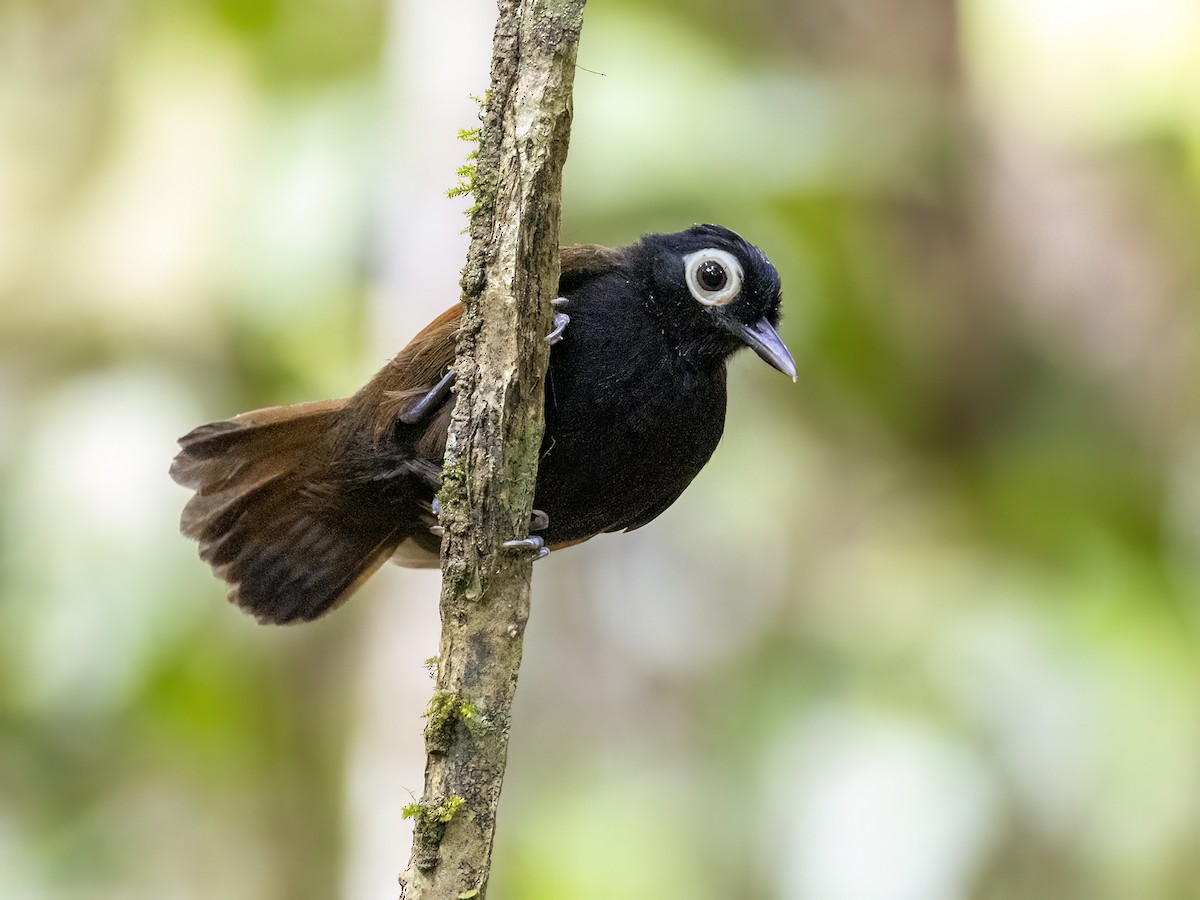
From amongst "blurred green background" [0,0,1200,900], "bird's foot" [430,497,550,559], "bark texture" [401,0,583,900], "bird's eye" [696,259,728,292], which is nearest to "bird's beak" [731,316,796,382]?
"bird's eye" [696,259,728,292]

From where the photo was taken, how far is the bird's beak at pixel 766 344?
3377mm

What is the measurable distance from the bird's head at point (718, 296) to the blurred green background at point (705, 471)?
182 centimetres

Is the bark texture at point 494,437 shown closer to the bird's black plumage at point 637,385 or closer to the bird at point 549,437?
the bird at point 549,437

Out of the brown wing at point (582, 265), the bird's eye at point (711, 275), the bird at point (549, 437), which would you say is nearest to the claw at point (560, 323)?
the bird at point (549, 437)

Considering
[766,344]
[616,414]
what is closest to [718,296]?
[766,344]

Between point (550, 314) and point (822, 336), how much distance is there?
12.0 ft

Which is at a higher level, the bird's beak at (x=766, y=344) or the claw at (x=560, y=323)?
the bird's beak at (x=766, y=344)

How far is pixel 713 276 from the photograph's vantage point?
11.2ft

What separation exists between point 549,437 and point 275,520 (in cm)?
105

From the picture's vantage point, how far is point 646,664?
730 centimetres

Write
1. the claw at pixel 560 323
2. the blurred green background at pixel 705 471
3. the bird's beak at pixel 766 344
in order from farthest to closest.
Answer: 1. the blurred green background at pixel 705 471
2. the bird's beak at pixel 766 344
3. the claw at pixel 560 323

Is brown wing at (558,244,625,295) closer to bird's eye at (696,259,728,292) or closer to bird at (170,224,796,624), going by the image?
bird at (170,224,796,624)

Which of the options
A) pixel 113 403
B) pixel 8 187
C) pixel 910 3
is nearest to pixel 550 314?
pixel 113 403

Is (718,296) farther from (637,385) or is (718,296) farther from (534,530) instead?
(534,530)
